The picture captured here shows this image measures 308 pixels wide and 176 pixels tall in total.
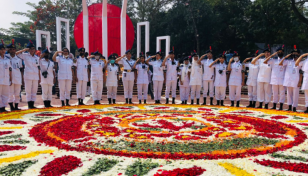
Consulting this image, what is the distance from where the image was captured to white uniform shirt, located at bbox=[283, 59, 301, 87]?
8.09m

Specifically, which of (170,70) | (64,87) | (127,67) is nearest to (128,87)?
(127,67)

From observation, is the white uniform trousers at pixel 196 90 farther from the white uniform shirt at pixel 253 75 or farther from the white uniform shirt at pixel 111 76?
the white uniform shirt at pixel 111 76

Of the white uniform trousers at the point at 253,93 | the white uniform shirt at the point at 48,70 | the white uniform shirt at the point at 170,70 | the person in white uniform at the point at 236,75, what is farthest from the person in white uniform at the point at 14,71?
the white uniform trousers at the point at 253,93

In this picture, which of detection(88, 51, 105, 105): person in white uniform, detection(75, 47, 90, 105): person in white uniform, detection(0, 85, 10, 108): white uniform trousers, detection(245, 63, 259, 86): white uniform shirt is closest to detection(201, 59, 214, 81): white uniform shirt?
detection(245, 63, 259, 86): white uniform shirt

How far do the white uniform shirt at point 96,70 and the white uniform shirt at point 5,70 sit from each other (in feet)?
8.88

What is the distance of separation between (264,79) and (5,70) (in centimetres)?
836

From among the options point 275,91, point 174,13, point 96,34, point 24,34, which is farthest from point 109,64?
point 24,34

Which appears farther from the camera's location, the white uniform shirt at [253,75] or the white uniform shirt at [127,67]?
the white uniform shirt at [127,67]

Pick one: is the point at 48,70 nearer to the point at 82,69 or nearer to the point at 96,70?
the point at 82,69

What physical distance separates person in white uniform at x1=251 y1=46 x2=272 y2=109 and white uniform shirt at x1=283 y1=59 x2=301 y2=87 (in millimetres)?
545

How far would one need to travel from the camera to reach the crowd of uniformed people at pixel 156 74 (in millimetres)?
8016

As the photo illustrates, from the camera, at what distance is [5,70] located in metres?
7.46

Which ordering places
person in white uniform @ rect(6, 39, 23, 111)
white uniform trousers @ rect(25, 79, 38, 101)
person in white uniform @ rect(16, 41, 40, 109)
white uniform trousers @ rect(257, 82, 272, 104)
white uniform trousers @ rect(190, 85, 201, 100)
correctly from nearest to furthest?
person in white uniform @ rect(6, 39, 23, 111) < person in white uniform @ rect(16, 41, 40, 109) < white uniform trousers @ rect(25, 79, 38, 101) < white uniform trousers @ rect(257, 82, 272, 104) < white uniform trousers @ rect(190, 85, 201, 100)

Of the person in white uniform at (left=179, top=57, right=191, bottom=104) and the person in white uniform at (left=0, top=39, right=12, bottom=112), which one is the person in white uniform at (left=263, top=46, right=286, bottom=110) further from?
the person in white uniform at (left=0, top=39, right=12, bottom=112)
